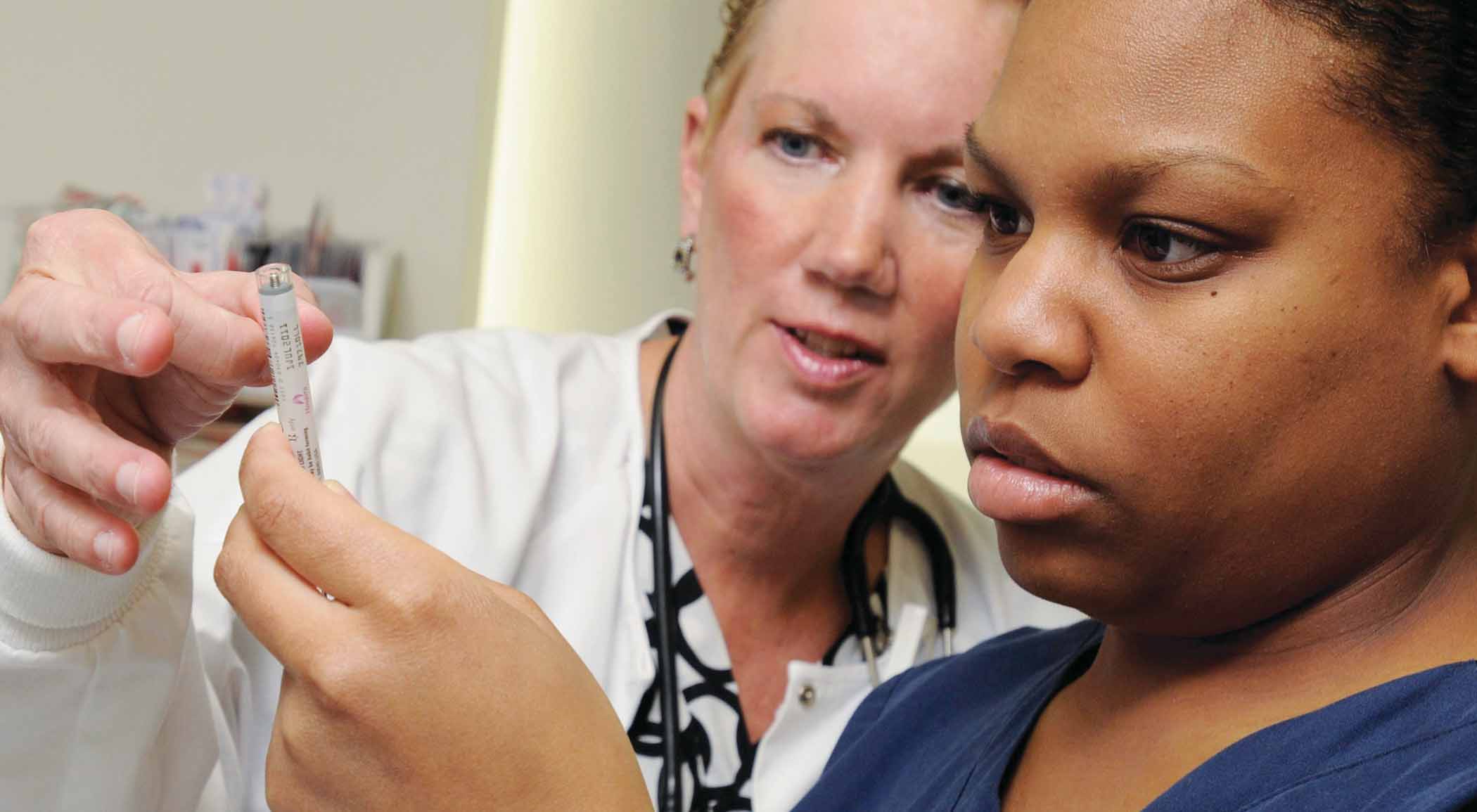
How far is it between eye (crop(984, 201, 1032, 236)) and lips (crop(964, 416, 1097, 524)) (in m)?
0.11

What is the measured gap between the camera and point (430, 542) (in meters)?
1.16

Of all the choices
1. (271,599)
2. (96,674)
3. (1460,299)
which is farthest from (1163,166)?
(96,674)

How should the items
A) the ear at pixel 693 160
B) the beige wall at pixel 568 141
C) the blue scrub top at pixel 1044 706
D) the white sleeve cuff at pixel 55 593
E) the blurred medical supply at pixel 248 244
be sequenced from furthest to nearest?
the beige wall at pixel 568 141 → the blurred medical supply at pixel 248 244 → the ear at pixel 693 160 → the white sleeve cuff at pixel 55 593 → the blue scrub top at pixel 1044 706

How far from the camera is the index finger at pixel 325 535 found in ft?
2.05

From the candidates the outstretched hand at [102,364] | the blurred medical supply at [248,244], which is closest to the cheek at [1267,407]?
the outstretched hand at [102,364]

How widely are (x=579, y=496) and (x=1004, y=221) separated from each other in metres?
0.65

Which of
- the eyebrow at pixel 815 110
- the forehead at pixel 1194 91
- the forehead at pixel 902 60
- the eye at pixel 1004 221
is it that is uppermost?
the forehead at pixel 902 60

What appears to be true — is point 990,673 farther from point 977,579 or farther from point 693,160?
point 693,160

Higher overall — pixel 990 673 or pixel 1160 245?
pixel 1160 245

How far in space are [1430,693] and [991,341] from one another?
24cm

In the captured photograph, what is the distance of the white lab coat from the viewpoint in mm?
815

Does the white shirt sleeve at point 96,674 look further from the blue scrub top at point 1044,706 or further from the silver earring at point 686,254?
the silver earring at point 686,254

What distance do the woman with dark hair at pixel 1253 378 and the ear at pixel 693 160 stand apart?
29.6 inches

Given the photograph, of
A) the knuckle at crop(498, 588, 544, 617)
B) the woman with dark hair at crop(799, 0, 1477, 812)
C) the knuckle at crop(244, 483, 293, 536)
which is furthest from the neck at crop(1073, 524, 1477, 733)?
the knuckle at crop(244, 483, 293, 536)
